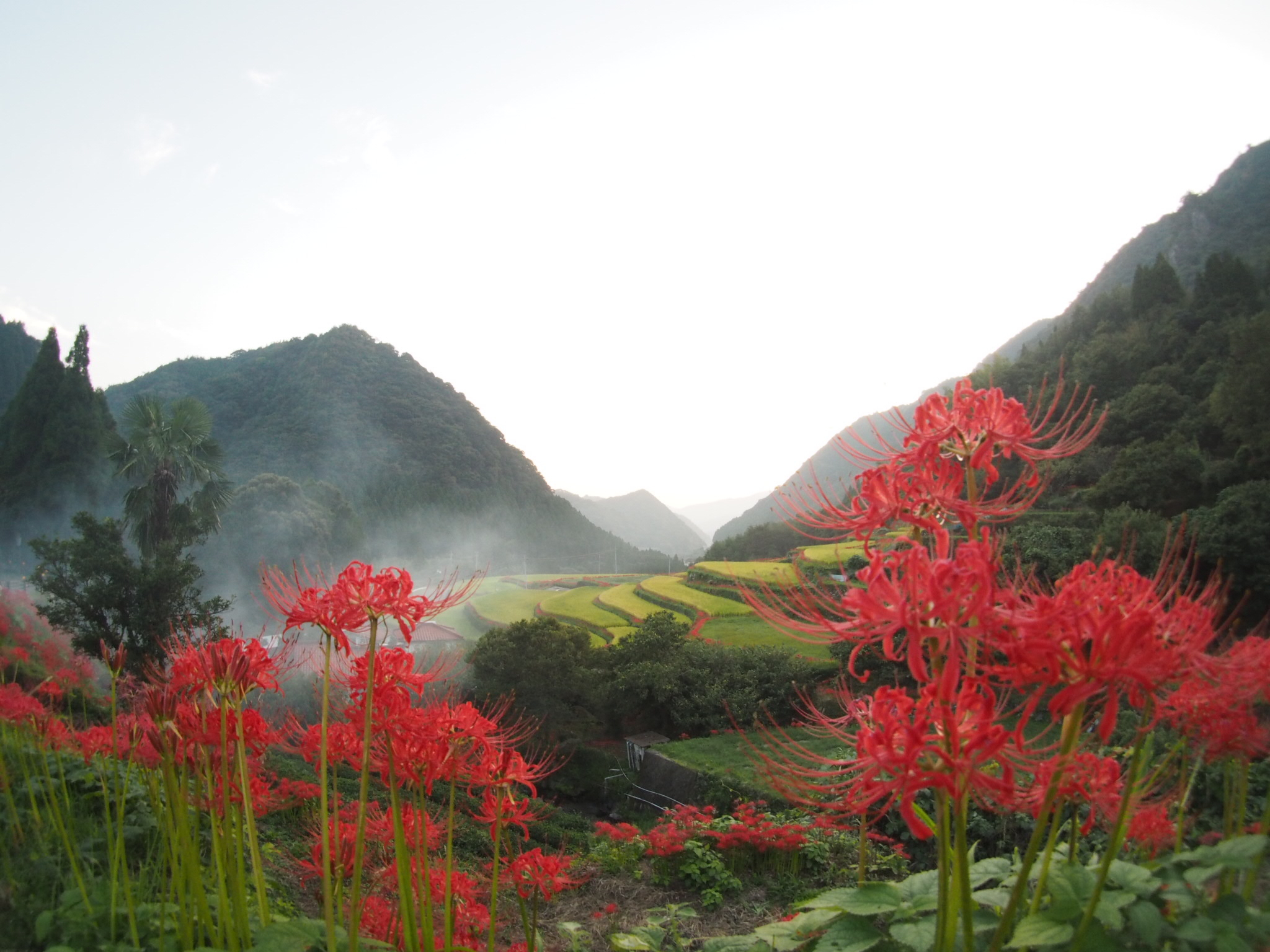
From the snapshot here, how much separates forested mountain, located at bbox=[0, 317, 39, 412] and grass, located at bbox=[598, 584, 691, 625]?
40.6 metres

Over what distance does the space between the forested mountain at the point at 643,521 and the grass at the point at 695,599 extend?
5991 cm

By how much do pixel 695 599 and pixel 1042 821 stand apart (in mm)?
25480

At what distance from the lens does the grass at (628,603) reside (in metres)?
24.3

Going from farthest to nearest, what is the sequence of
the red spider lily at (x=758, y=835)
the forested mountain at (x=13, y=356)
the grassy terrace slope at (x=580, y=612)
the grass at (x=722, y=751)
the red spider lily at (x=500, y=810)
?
1. the forested mountain at (x=13, y=356)
2. the grassy terrace slope at (x=580, y=612)
3. the grass at (x=722, y=751)
4. the red spider lily at (x=758, y=835)
5. the red spider lily at (x=500, y=810)

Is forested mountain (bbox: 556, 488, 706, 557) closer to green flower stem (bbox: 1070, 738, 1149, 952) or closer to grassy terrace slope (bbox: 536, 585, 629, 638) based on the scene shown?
grassy terrace slope (bbox: 536, 585, 629, 638)

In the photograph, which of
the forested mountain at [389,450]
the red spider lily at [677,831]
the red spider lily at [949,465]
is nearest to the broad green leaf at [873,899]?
the red spider lily at [949,465]

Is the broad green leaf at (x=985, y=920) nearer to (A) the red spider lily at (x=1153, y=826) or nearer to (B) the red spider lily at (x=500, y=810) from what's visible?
(A) the red spider lily at (x=1153, y=826)

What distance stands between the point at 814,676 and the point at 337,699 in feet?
47.9

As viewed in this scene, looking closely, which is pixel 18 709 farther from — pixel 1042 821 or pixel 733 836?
pixel 733 836

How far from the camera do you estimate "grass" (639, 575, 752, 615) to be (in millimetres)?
24781

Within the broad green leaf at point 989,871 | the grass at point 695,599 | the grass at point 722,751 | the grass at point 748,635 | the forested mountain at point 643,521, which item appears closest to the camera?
the broad green leaf at point 989,871

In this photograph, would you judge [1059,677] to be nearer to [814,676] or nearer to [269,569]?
[269,569]

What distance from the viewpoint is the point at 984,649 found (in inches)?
59.4

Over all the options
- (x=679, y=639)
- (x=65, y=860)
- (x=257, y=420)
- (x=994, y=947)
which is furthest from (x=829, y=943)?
(x=257, y=420)
